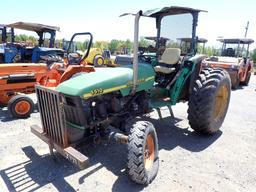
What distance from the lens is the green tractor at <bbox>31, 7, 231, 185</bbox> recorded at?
126 inches

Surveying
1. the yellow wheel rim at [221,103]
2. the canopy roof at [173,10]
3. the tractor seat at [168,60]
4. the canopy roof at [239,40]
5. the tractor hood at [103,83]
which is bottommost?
the yellow wheel rim at [221,103]

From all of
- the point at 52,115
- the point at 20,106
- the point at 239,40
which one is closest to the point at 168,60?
the point at 52,115

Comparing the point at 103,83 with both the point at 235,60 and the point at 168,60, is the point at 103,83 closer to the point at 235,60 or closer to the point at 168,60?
the point at 168,60

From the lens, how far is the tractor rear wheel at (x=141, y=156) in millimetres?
3076

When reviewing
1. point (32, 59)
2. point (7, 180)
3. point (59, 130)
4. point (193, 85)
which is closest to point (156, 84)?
point (193, 85)

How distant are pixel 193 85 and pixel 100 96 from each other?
1970 millimetres

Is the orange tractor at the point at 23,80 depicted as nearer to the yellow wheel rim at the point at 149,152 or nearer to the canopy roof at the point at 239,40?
the yellow wheel rim at the point at 149,152

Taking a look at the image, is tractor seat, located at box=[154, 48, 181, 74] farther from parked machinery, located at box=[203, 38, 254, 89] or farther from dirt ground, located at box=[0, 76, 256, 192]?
parked machinery, located at box=[203, 38, 254, 89]

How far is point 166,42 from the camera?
5.29 meters

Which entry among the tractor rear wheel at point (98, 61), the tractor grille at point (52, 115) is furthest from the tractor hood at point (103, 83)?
the tractor rear wheel at point (98, 61)

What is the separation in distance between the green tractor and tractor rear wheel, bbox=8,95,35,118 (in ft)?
6.81

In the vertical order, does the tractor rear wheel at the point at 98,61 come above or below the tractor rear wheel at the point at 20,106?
above

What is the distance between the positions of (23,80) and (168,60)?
3.49m

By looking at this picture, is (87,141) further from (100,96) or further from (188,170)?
(188,170)
